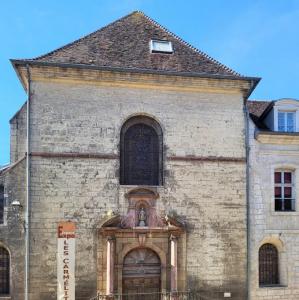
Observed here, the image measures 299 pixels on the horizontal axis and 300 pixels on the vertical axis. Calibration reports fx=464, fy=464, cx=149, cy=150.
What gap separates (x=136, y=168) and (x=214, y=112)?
3.35 m

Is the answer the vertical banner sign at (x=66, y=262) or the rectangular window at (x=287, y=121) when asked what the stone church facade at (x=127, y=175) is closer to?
the vertical banner sign at (x=66, y=262)

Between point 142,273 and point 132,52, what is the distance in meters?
7.58

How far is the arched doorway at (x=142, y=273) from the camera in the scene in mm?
14898

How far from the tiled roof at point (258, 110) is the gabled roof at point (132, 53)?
236 cm

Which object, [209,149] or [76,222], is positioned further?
[209,149]

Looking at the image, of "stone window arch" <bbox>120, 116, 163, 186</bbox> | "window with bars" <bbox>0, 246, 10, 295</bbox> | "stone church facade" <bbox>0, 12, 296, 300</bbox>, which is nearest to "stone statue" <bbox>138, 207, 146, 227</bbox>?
"stone church facade" <bbox>0, 12, 296, 300</bbox>

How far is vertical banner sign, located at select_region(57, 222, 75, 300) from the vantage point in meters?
14.2

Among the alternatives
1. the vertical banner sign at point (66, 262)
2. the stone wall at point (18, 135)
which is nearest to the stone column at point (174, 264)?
the vertical banner sign at point (66, 262)

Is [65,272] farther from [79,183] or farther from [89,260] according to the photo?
[79,183]

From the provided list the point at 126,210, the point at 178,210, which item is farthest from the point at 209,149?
the point at 126,210

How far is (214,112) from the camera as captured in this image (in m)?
16.1

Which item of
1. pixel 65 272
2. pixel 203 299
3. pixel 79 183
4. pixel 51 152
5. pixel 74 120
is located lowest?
pixel 203 299

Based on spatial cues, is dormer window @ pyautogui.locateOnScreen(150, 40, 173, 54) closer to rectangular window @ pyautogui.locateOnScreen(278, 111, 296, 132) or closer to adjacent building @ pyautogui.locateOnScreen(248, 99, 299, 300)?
adjacent building @ pyautogui.locateOnScreen(248, 99, 299, 300)

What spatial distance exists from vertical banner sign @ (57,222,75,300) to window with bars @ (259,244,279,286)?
659 cm
